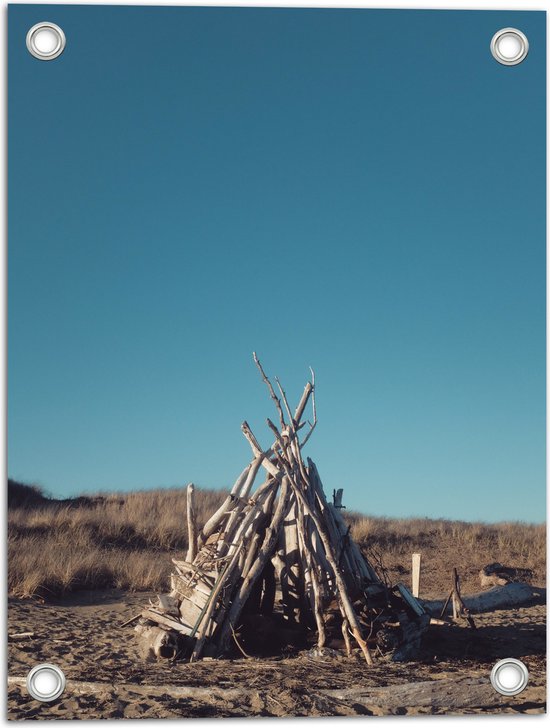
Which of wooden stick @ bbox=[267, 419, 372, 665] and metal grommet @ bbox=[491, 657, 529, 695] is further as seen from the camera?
wooden stick @ bbox=[267, 419, 372, 665]

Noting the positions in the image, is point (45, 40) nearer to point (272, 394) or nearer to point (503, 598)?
point (272, 394)

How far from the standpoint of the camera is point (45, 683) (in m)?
4.46

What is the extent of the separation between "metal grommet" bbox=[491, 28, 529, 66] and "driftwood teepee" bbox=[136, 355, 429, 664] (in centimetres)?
266

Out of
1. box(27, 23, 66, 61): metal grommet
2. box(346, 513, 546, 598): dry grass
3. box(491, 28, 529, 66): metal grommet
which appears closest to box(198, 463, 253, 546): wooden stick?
box(27, 23, 66, 61): metal grommet

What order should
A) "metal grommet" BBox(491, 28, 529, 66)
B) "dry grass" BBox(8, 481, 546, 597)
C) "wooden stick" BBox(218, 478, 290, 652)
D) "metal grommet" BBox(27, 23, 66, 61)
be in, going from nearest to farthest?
"metal grommet" BBox(27, 23, 66, 61) < "metal grommet" BBox(491, 28, 529, 66) < "wooden stick" BBox(218, 478, 290, 652) < "dry grass" BBox(8, 481, 546, 597)

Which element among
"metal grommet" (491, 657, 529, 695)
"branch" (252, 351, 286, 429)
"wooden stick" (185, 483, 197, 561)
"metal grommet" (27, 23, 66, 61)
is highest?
"metal grommet" (27, 23, 66, 61)

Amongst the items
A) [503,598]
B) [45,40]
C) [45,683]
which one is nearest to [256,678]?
[45,683]

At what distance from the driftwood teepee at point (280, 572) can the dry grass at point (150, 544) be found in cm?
227

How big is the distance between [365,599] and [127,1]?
4.64m

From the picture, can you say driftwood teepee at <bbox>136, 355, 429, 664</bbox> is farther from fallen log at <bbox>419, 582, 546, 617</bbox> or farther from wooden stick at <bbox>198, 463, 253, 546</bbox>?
fallen log at <bbox>419, 582, 546, 617</bbox>

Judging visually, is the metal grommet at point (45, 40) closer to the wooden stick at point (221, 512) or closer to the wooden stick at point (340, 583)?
the wooden stick at point (340, 583)

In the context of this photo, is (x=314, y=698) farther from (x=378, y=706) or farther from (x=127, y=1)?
(x=127, y=1)

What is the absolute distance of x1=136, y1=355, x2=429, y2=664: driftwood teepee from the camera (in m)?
6.38

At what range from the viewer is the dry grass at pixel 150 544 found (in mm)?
9898
